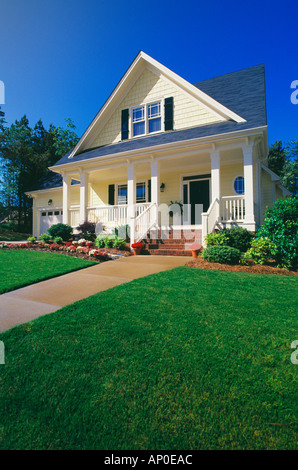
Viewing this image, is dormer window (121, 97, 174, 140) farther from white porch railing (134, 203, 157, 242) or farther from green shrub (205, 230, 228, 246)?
green shrub (205, 230, 228, 246)

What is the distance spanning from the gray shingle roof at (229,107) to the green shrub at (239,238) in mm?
3799

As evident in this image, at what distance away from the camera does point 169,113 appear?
38.6 feet

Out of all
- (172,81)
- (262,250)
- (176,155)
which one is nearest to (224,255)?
(262,250)

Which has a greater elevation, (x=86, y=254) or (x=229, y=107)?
(x=229, y=107)

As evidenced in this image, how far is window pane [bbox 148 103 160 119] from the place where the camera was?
1230 cm

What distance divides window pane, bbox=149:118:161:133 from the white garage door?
874 cm

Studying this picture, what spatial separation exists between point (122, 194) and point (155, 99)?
211 inches

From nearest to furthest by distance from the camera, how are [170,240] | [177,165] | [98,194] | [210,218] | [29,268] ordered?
1. [29,268]
2. [210,218]
3. [170,240]
4. [177,165]
5. [98,194]

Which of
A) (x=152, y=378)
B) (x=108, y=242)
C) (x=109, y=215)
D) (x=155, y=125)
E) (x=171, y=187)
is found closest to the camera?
(x=152, y=378)

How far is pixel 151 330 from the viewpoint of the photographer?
9.50ft

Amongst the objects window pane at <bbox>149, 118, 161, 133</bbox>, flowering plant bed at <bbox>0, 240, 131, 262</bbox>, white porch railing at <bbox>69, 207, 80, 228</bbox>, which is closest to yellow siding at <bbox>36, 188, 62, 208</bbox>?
white porch railing at <bbox>69, 207, 80, 228</bbox>

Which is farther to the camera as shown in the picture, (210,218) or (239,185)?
(239,185)

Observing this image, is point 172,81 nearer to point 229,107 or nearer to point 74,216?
point 229,107
